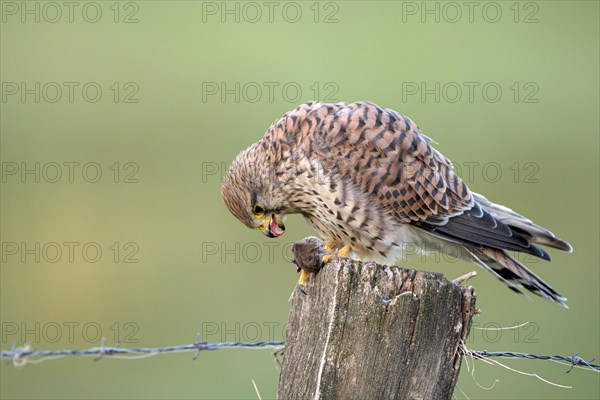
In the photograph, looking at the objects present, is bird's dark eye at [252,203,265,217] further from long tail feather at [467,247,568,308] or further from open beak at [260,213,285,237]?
long tail feather at [467,247,568,308]

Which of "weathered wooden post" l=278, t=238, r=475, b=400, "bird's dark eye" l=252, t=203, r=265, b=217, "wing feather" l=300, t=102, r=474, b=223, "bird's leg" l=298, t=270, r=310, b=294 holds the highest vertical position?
"wing feather" l=300, t=102, r=474, b=223

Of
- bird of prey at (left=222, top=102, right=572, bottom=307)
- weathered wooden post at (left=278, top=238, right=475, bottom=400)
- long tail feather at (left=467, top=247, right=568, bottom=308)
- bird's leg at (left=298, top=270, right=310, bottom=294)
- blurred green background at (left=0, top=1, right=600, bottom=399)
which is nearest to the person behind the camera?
weathered wooden post at (left=278, top=238, right=475, bottom=400)

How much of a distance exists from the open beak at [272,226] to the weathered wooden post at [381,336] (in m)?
2.02

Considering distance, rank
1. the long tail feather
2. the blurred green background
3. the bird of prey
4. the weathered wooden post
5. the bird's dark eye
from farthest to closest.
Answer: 1. the blurred green background
2. the bird's dark eye
3. the long tail feather
4. the bird of prey
5. the weathered wooden post

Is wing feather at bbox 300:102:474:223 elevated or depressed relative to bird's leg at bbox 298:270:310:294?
elevated

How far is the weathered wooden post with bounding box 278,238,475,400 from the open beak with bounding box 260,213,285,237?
2.02 meters

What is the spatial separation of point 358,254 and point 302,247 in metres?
1.77

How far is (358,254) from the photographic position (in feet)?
17.4

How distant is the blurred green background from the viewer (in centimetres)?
842

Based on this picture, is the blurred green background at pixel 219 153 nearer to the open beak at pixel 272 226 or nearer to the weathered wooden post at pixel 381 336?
the open beak at pixel 272 226

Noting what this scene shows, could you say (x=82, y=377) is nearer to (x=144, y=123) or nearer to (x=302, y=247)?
(x=144, y=123)

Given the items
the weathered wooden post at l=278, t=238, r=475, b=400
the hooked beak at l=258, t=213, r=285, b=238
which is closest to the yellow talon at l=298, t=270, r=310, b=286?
the weathered wooden post at l=278, t=238, r=475, b=400

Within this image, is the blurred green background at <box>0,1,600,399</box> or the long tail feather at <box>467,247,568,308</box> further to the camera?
the blurred green background at <box>0,1,600,399</box>

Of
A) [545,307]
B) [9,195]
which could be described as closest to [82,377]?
[9,195]
